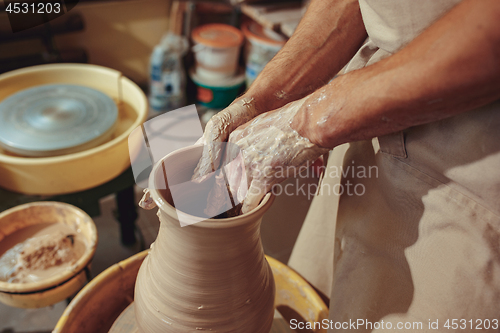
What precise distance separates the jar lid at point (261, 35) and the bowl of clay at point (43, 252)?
6.88 feet

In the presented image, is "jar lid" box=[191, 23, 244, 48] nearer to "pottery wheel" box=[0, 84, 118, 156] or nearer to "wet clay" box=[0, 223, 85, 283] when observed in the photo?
"pottery wheel" box=[0, 84, 118, 156]

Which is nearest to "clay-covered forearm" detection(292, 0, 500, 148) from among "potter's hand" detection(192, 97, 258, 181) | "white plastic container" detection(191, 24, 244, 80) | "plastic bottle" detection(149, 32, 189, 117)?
"potter's hand" detection(192, 97, 258, 181)

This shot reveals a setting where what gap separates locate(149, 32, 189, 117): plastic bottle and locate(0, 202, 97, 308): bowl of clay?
191 cm

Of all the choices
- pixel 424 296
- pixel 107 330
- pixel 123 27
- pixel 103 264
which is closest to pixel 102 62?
pixel 123 27

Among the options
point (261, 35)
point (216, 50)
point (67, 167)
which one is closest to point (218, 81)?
point (216, 50)

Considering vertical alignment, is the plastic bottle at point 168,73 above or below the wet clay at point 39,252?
below

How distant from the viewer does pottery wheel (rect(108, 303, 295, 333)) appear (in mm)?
999

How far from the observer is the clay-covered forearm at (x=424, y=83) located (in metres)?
0.50

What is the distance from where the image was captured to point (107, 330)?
1.08 m

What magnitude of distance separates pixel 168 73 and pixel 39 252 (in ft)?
6.81

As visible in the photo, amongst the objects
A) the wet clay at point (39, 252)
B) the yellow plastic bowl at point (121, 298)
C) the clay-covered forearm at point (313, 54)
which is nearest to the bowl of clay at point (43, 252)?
the wet clay at point (39, 252)

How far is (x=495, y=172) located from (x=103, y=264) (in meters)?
1.77

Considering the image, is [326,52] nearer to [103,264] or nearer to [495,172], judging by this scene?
[495,172]

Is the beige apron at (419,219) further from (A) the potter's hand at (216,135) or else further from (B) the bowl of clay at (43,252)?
(B) the bowl of clay at (43,252)
